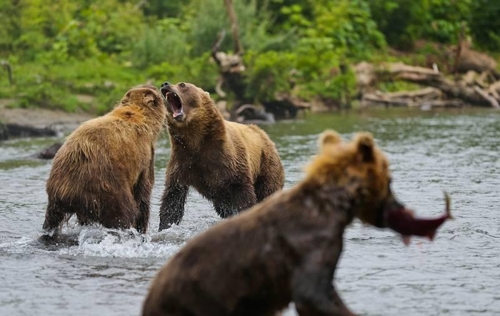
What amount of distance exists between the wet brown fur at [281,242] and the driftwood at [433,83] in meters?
23.7

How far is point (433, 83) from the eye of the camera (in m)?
29.7

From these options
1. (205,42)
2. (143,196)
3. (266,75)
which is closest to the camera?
(143,196)

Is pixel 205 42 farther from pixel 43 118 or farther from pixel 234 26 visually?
pixel 43 118

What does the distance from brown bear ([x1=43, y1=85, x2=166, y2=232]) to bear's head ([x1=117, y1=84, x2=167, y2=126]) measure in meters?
0.28

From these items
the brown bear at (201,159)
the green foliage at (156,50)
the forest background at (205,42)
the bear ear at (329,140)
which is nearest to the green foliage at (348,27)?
the forest background at (205,42)

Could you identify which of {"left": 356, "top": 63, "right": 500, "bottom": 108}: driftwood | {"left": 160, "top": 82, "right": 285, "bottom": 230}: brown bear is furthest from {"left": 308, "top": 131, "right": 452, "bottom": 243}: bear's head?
{"left": 356, "top": 63, "right": 500, "bottom": 108}: driftwood

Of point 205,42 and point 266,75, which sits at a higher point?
point 205,42

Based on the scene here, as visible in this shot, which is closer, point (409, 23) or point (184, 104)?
point (184, 104)

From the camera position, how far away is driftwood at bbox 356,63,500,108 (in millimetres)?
28469

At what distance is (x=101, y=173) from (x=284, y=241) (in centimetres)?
392

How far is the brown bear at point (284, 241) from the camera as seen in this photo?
4691 millimetres

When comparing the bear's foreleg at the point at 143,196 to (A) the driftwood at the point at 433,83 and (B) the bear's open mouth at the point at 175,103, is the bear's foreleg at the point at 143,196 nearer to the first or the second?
(B) the bear's open mouth at the point at 175,103

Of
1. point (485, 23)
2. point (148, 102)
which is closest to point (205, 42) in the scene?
point (485, 23)

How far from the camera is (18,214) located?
10828 millimetres
